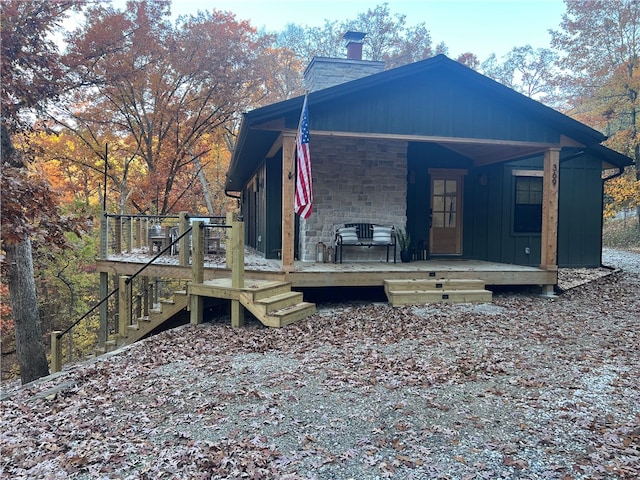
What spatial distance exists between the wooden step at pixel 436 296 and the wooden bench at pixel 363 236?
1693 mm

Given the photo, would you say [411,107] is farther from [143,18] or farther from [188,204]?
[188,204]

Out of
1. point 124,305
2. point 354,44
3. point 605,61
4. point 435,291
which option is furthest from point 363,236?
point 605,61

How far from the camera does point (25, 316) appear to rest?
7.78 m

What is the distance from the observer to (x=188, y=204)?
69.9 ft

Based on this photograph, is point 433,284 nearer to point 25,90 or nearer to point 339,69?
point 339,69

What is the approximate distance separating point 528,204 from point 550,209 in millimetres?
3026

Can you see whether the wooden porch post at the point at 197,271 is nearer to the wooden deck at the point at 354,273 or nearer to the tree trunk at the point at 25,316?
the wooden deck at the point at 354,273

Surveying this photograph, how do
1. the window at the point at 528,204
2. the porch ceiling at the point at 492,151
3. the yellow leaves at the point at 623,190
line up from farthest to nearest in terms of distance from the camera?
1. the yellow leaves at the point at 623,190
2. the window at the point at 528,204
3. the porch ceiling at the point at 492,151

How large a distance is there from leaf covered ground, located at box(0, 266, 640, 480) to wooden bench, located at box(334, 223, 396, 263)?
9.41 ft

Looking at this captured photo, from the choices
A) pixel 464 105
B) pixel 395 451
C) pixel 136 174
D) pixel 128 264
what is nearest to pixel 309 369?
pixel 395 451

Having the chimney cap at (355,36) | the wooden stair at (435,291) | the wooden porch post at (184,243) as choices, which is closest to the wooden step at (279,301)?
the wooden stair at (435,291)

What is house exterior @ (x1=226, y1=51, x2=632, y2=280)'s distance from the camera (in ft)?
23.0

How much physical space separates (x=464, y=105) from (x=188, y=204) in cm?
1624

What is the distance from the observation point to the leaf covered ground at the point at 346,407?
8.47 feet
